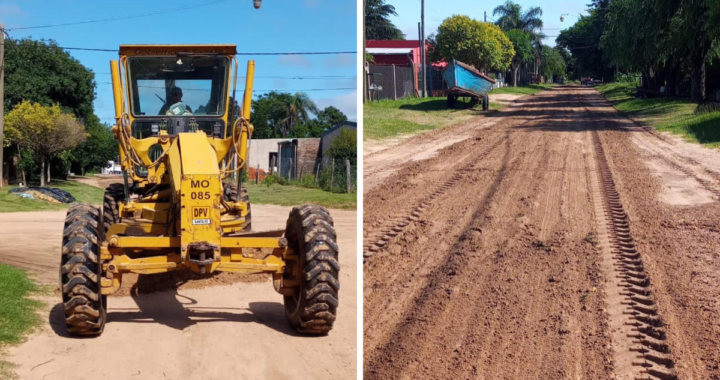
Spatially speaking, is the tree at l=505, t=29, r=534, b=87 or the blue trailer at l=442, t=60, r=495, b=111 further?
the tree at l=505, t=29, r=534, b=87

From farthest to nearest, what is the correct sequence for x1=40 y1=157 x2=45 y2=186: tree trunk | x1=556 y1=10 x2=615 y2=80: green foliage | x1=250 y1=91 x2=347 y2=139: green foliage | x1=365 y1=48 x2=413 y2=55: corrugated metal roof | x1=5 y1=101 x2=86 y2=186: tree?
1. x1=556 y1=10 x2=615 y2=80: green foliage
2. x1=250 y1=91 x2=347 y2=139: green foliage
3. x1=40 y1=157 x2=45 y2=186: tree trunk
4. x1=5 y1=101 x2=86 y2=186: tree
5. x1=365 y1=48 x2=413 y2=55: corrugated metal roof

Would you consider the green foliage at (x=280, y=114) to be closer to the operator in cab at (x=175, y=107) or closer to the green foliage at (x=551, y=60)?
the green foliage at (x=551, y=60)

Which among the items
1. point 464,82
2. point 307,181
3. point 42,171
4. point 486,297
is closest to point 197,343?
point 486,297

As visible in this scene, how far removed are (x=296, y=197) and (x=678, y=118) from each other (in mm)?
12705

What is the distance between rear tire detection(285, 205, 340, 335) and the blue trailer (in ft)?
79.7

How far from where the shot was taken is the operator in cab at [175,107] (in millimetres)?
7242

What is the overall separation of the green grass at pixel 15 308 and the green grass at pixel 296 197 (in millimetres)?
11354

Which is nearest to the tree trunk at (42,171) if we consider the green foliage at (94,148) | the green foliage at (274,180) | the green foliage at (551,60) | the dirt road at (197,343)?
the green foliage at (94,148)

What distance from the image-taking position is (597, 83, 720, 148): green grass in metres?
19.2

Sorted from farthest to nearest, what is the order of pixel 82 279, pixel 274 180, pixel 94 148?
pixel 94 148, pixel 274 180, pixel 82 279

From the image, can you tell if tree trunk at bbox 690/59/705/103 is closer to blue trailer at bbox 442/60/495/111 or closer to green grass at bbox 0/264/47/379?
blue trailer at bbox 442/60/495/111

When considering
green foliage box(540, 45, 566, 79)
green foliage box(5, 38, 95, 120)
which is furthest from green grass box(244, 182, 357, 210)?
green foliage box(540, 45, 566, 79)

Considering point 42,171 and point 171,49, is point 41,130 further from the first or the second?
point 171,49

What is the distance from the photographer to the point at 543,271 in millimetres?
6848
